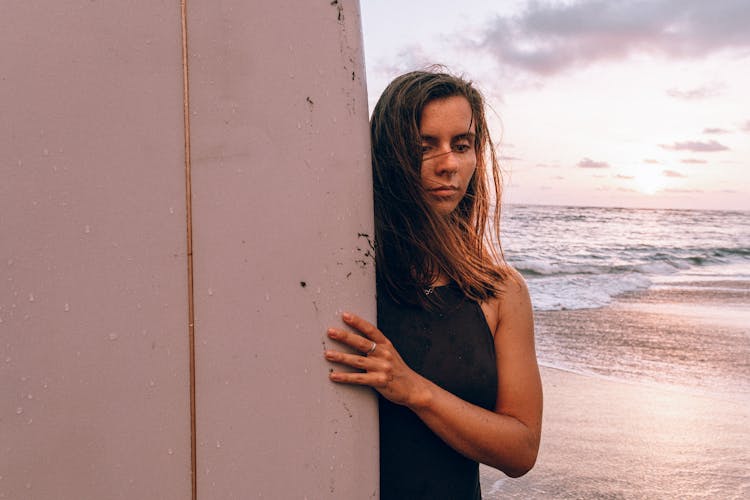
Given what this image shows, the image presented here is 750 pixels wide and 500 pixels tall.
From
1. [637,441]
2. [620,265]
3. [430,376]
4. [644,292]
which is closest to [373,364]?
[430,376]

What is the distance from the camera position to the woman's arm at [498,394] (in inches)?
52.4

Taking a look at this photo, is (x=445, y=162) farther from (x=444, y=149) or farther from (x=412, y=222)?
(x=412, y=222)

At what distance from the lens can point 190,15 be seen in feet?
3.83

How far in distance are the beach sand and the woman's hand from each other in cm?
213

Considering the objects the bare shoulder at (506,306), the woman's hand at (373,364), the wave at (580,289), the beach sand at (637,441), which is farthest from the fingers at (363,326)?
the wave at (580,289)

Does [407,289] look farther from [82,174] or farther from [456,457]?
[82,174]

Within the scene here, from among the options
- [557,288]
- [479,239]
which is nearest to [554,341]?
[557,288]

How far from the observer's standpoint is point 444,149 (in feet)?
5.47

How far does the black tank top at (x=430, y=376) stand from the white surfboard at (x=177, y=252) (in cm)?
16

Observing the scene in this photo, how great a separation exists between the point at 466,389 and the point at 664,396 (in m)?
3.82

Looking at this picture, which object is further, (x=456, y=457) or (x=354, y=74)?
(x=456, y=457)

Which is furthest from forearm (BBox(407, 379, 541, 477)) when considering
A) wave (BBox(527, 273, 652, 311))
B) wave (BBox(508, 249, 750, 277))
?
wave (BBox(508, 249, 750, 277))

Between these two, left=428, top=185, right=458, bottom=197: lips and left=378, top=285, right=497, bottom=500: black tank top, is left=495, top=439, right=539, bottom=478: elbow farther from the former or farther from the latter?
left=428, top=185, right=458, bottom=197: lips

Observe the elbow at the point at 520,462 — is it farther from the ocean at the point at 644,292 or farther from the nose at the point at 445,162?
the ocean at the point at 644,292
